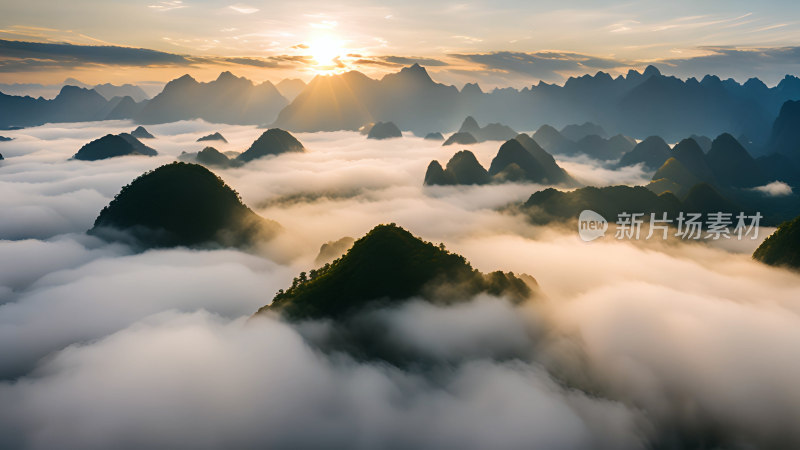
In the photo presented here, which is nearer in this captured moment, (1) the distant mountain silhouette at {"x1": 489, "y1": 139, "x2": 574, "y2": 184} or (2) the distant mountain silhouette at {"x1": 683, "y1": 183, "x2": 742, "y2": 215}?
(2) the distant mountain silhouette at {"x1": 683, "y1": 183, "x2": 742, "y2": 215}

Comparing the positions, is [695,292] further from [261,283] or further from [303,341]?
[261,283]

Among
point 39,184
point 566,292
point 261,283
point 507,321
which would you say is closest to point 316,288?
point 507,321

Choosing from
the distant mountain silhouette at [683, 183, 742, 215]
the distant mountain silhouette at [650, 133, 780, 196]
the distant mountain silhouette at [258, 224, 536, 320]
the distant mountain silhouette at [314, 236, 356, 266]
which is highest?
the distant mountain silhouette at [650, 133, 780, 196]

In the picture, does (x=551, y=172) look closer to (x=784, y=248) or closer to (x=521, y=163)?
(x=521, y=163)

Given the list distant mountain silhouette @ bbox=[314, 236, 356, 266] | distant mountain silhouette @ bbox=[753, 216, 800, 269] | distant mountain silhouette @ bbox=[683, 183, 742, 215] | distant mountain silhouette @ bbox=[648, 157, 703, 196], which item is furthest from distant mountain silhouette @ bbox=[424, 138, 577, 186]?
distant mountain silhouette @ bbox=[753, 216, 800, 269]

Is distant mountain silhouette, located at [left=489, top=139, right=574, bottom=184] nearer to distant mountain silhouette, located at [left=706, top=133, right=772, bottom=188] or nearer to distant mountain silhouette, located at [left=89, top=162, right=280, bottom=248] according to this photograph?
distant mountain silhouette, located at [left=706, top=133, right=772, bottom=188]

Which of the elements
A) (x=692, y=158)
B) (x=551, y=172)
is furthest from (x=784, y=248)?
(x=692, y=158)
